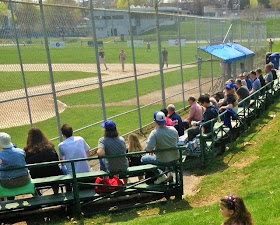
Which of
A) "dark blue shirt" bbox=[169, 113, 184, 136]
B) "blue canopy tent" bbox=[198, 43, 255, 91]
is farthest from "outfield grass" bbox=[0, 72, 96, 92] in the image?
"blue canopy tent" bbox=[198, 43, 255, 91]

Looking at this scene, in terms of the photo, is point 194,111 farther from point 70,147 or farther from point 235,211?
point 235,211

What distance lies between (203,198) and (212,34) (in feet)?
45.0

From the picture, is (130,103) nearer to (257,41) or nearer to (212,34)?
(212,34)

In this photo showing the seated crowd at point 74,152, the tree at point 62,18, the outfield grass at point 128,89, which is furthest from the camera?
the outfield grass at point 128,89

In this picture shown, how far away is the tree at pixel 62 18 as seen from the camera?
8626 millimetres

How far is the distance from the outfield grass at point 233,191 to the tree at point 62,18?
468 cm

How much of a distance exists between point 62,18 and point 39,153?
403 centimetres

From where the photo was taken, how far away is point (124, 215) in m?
6.33

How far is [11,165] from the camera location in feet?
19.4

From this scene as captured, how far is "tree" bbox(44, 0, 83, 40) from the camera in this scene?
8.63 metres

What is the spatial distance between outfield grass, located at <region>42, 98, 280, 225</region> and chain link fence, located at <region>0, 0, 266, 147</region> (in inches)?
136

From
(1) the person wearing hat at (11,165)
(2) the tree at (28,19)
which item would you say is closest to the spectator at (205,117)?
(2) the tree at (28,19)

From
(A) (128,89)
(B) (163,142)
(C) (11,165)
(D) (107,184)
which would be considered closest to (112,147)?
Answer: (D) (107,184)

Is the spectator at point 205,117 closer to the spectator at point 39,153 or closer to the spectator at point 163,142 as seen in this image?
the spectator at point 163,142
